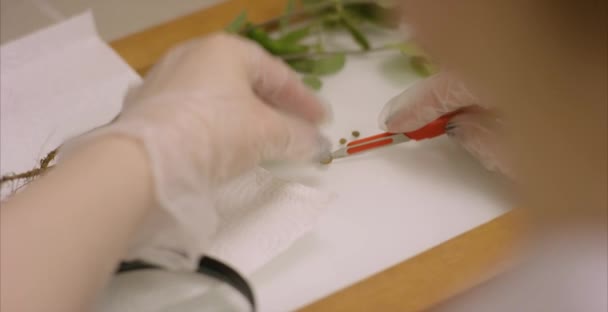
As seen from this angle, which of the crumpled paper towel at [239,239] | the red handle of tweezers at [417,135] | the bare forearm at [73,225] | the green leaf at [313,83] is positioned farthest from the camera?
the green leaf at [313,83]

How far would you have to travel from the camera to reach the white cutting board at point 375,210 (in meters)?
0.51

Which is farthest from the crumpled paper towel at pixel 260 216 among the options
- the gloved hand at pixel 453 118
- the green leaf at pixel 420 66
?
the green leaf at pixel 420 66

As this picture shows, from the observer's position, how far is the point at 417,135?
0.58 m

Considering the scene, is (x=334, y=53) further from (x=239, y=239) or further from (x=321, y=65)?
(x=239, y=239)

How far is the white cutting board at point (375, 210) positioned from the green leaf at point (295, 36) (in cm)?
13

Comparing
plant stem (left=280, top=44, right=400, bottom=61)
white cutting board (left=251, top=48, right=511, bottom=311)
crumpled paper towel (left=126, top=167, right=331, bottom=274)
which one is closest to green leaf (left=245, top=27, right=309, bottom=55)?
plant stem (left=280, top=44, right=400, bottom=61)

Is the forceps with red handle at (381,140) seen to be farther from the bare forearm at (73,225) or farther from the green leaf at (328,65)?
the bare forearm at (73,225)

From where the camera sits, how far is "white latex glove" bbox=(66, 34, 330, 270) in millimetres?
350

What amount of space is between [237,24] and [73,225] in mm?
442

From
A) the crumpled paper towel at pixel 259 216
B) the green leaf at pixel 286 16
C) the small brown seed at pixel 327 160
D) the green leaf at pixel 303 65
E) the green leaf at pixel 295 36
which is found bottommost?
the crumpled paper towel at pixel 259 216

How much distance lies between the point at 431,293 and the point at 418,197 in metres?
0.13

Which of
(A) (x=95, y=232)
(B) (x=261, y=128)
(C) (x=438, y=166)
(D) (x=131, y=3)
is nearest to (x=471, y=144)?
(C) (x=438, y=166)

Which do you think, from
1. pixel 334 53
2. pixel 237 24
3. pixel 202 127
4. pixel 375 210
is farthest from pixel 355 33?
pixel 202 127

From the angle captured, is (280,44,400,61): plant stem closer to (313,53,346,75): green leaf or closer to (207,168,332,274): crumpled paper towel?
(313,53,346,75): green leaf
